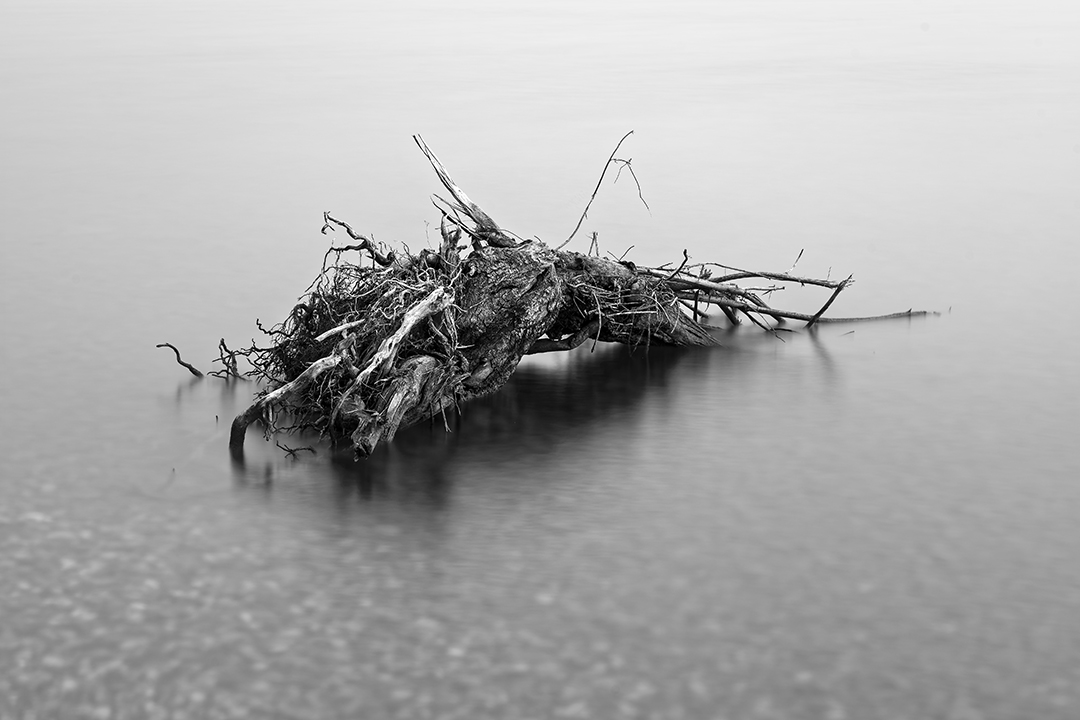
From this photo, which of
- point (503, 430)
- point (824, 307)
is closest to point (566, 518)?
point (503, 430)

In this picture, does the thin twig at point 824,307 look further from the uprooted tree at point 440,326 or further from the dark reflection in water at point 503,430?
the dark reflection in water at point 503,430

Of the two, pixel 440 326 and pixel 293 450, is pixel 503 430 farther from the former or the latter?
pixel 293 450

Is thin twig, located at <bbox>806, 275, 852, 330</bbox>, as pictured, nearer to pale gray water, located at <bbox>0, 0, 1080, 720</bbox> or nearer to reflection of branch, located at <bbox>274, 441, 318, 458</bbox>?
pale gray water, located at <bbox>0, 0, 1080, 720</bbox>

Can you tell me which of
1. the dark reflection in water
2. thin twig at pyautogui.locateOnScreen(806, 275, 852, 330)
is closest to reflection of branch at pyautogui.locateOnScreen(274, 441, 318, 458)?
the dark reflection in water

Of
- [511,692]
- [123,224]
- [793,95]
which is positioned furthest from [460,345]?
[793,95]

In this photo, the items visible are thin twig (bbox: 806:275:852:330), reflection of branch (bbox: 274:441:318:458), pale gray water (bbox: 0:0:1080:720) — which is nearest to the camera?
pale gray water (bbox: 0:0:1080:720)

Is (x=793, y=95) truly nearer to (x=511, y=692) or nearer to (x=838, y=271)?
(x=838, y=271)

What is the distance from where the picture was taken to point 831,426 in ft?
35.2

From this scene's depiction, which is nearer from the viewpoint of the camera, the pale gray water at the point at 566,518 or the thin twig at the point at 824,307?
the pale gray water at the point at 566,518

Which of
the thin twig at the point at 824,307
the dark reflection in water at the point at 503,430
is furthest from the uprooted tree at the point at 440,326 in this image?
the thin twig at the point at 824,307

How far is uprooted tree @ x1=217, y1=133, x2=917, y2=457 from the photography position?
993 cm

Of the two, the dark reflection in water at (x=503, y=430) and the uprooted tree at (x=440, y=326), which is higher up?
the uprooted tree at (x=440, y=326)

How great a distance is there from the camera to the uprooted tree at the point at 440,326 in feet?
32.6

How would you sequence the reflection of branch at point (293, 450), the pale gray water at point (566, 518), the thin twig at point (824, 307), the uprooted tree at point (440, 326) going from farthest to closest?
the thin twig at point (824, 307) → the uprooted tree at point (440, 326) → the reflection of branch at point (293, 450) → the pale gray water at point (566, 518)
